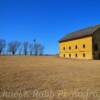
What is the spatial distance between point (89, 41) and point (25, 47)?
3081 inches

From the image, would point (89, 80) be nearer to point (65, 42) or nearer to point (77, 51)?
point (77, 51)

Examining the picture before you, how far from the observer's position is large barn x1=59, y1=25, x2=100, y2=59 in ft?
212

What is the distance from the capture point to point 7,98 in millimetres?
12594

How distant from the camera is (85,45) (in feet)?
222

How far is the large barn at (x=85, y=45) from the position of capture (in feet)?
212

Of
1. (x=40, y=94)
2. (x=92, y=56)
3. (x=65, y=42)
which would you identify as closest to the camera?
(x=40, y=94)

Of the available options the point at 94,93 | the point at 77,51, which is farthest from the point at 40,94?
the point at 77,51

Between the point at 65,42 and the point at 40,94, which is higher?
the point at 65,42

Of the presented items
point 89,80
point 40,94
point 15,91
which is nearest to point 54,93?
point 40,94

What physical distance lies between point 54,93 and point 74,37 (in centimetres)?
6132

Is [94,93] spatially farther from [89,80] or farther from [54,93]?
[89,80]

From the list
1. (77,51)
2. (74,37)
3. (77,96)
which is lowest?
(77,96)

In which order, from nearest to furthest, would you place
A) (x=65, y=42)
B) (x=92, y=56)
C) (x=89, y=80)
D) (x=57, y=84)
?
(x=57, y=84) → (x=89, y=80) → (x=92, y=56) → (x=65, y=42)

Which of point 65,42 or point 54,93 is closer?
point 54,93
